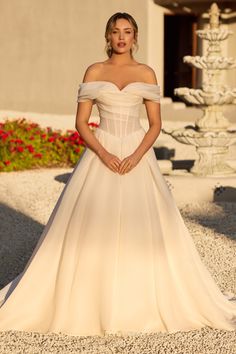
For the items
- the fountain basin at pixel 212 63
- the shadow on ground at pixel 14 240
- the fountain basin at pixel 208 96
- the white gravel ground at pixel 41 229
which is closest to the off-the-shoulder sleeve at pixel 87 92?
the white gravel ground at pixel 41 229

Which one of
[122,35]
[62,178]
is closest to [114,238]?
[122,35]

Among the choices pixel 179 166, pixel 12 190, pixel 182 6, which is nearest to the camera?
pixel 12 190

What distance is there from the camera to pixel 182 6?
715 inches

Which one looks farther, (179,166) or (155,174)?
(179,166)

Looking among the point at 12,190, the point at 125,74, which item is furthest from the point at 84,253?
the point at 12,190

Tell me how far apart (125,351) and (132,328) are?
0.25m

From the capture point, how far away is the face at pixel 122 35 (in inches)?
197

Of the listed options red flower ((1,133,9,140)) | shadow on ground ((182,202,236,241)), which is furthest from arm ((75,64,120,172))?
red flower ((1,133,9,140))

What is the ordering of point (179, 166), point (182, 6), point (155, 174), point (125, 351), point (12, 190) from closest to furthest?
point (125, 351) → point (155, 174) → point (12, 190) → point (179, 166) → point (182, 6)

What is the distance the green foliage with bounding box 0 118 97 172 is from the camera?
1271 centimetres

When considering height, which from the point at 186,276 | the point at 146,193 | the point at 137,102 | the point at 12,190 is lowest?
the point at 12,190

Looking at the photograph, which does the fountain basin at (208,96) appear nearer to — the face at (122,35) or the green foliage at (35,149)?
the green foliage at (35,149)

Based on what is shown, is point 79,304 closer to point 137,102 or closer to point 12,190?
point 137,102

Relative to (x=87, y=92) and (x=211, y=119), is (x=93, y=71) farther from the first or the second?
(x=211, y=119)
